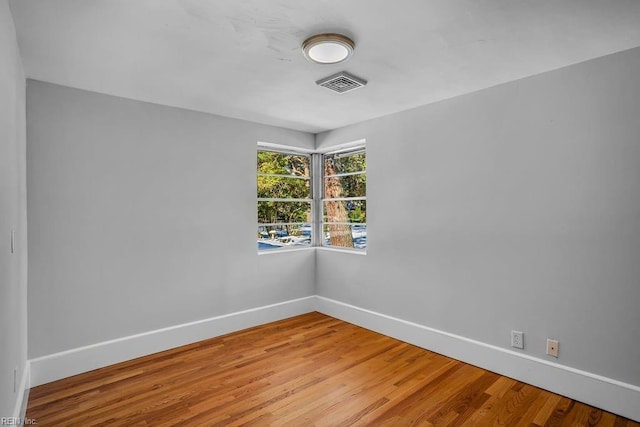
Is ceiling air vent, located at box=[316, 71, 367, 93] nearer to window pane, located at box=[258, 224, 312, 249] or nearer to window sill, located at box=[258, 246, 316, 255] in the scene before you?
window pane, located at box=[258, 224, 312, 249]

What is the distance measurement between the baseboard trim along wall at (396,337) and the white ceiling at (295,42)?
7.30ft

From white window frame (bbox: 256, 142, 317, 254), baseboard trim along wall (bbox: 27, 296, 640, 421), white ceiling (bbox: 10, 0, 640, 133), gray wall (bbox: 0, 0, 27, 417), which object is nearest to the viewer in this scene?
gray wall (bbox: 0, 0, 27, 417)

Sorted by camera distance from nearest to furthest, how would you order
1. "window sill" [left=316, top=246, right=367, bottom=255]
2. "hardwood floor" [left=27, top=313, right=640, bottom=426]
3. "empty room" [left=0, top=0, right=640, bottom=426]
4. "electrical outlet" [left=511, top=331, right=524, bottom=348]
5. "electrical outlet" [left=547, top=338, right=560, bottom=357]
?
"empty room" [left=0, top=0, right=640, bottom=426], "hardwood floor" [left=27, top=313, right=640, bottom=426], "electrical outlet" [left=547, top=338, right=560, bottom=357], "electrical outlet" [left=511, top=331, right=524, bottom=348], "window sill" [left=316, top=246, right=367, bottom=255]

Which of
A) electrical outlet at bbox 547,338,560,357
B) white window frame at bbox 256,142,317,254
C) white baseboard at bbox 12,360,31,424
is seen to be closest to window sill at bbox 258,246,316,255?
white window frame at bbox 256,142,317,254

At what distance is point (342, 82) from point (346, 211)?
6.81 ft

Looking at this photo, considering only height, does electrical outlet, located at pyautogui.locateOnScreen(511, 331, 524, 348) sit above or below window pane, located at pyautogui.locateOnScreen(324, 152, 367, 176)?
below

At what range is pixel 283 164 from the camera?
465 centimetres

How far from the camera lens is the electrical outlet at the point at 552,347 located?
2.64 m

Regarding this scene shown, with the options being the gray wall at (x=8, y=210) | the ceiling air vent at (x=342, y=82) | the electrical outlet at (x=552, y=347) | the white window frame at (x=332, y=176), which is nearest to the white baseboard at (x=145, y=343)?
the gray wall at (x=8, y=210)

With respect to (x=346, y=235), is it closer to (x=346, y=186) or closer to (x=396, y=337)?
(x=346, y=186)

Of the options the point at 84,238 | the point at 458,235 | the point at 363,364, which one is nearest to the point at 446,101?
the point at 458,235

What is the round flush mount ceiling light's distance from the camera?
208 centimetres

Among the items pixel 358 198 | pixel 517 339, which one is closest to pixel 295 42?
pixel 358 198

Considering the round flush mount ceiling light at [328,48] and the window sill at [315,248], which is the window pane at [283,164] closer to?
the window sill at [315,248]
